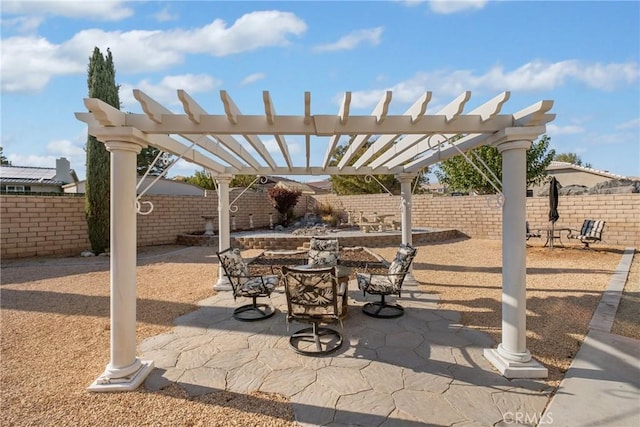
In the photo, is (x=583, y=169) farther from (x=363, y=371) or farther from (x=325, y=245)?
(x=363, y=371)

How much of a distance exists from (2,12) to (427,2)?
6346mm

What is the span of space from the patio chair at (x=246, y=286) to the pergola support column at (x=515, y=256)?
290cm

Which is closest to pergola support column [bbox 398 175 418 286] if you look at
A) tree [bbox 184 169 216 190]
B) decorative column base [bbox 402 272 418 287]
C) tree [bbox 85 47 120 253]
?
decorative column base [bbox 402 272 418 287]

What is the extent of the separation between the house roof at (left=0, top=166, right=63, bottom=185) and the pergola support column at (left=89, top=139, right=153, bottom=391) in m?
19.9

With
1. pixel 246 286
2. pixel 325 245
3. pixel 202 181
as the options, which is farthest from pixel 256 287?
pixel 202 181

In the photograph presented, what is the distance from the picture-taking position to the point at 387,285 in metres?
4.19

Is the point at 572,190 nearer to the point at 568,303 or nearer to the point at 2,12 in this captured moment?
the point at 568,303

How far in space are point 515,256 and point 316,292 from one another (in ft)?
6.62

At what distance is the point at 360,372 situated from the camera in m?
2.80

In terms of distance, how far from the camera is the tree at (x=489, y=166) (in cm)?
1555

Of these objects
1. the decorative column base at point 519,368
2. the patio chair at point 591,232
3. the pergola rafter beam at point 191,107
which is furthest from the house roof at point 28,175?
the patio chair at point 591,232

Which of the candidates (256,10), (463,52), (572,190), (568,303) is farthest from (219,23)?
(572,190)

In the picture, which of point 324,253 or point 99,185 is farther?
point 99,185

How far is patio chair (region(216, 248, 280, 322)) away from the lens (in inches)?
166
